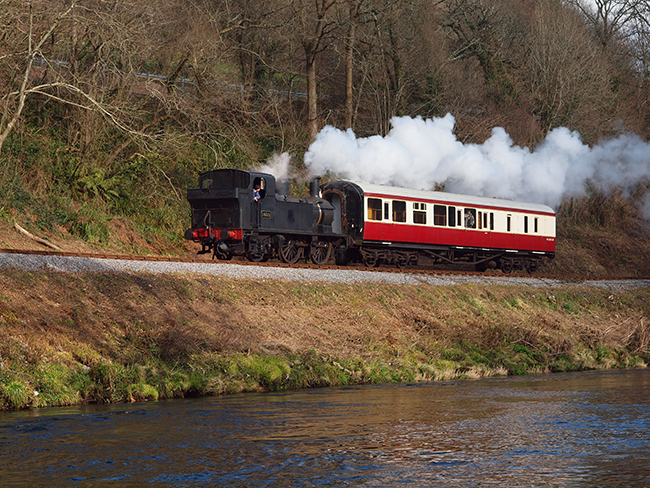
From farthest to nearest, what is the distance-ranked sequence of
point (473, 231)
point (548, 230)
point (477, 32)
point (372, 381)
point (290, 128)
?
point (477, 32) < point (290, 128) < point (548, 230) < point (473, 231) < point (372, 381)

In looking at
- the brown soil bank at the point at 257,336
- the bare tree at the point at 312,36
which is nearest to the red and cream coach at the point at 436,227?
the brown soil bank at the point at 257,336

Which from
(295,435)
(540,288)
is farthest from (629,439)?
(540,288)

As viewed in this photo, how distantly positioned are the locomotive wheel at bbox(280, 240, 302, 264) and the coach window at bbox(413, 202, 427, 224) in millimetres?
4884

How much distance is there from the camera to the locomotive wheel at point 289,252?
24744 mm

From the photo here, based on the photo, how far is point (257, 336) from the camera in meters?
16.6

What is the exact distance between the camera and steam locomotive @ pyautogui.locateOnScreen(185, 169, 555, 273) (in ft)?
76.8

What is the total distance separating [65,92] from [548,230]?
19.9 m

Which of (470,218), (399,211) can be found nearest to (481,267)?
(470,218)

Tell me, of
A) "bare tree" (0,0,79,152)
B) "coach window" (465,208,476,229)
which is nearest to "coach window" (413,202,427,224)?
"coach window" (465,208,476,229)

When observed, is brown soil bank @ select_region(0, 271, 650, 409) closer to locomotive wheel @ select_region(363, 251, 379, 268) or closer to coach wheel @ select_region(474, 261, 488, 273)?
locomotive wheel @ select_region(363, 251, 379, 268)

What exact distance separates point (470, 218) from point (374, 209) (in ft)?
16.3

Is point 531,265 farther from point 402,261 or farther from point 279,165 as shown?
point 279,165

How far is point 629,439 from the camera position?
10297 mm

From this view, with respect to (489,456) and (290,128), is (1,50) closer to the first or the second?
(290,128)
